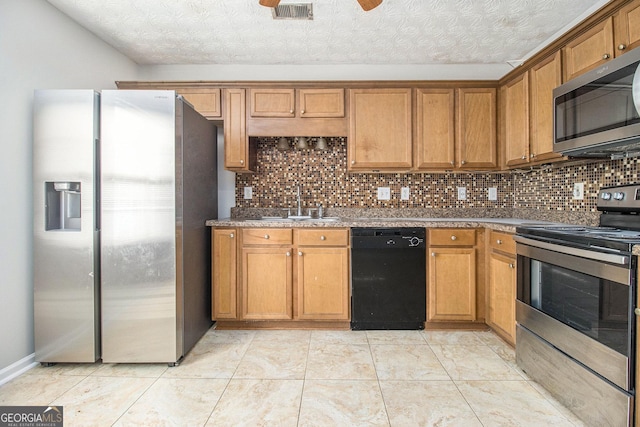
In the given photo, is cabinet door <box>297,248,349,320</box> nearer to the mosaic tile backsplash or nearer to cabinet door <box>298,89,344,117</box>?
the mosaic tile backsplash

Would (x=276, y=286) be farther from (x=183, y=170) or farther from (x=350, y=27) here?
(x=350, y=27)

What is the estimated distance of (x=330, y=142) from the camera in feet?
10.4

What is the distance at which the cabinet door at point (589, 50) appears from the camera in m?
1.79

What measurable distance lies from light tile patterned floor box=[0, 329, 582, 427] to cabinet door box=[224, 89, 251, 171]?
148 centimetres

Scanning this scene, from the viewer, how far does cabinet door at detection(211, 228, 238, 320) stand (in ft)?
8.71

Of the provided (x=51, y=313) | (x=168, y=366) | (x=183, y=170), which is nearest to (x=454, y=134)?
(x=183, y=170)

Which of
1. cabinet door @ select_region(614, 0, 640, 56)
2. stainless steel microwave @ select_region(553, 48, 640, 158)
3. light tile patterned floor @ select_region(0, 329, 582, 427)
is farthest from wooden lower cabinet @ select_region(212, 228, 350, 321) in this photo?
cabinet door @ select_region(614, 0, 640, 56)

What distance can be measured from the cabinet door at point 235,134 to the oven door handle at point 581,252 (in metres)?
2.17

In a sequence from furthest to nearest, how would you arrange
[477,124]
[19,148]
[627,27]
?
[477,124]
[19,148]
[627,27]

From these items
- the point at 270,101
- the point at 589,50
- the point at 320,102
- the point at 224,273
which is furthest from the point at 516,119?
the point at 224,273

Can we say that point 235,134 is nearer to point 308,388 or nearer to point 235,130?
point 235,130

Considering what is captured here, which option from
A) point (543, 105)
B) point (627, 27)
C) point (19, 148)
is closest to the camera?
point (627, 27)

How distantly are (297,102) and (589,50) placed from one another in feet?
6.51

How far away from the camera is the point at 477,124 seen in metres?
2.85
